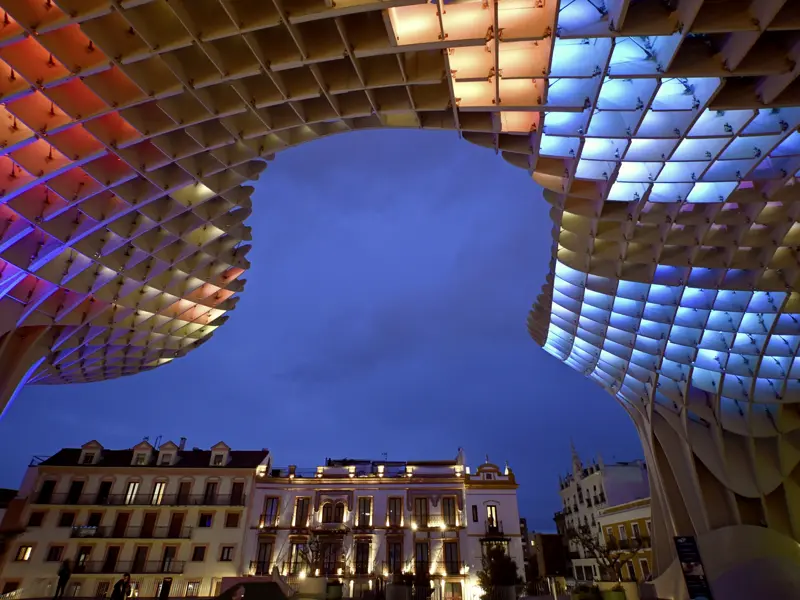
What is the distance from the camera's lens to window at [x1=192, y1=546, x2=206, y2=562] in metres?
41.0

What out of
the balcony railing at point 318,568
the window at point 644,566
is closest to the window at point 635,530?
the window at point 644,566

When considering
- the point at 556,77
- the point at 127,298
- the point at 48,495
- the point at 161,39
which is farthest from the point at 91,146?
the point at 48,495

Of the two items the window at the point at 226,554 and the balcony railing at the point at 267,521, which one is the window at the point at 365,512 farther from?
the window at the point at 226,554

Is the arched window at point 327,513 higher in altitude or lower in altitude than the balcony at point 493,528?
higher

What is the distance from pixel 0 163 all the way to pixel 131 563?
130 feet

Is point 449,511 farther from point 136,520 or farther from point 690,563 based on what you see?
point 136,520

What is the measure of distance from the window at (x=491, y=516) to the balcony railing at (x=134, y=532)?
91.0 ft

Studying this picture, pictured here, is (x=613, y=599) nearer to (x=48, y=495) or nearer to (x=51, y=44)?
(x=51, y=44)

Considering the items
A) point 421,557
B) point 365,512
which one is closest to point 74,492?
point 365,512

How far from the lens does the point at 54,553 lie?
40.7 metres

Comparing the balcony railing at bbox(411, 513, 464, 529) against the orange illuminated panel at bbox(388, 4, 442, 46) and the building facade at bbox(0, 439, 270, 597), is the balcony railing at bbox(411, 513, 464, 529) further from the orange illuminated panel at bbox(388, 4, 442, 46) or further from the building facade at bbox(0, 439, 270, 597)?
the orange illuminated panel at bbox(388, 4, 442, 46)

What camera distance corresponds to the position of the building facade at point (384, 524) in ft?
135

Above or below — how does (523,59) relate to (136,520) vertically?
above

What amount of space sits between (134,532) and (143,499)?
282 cm
